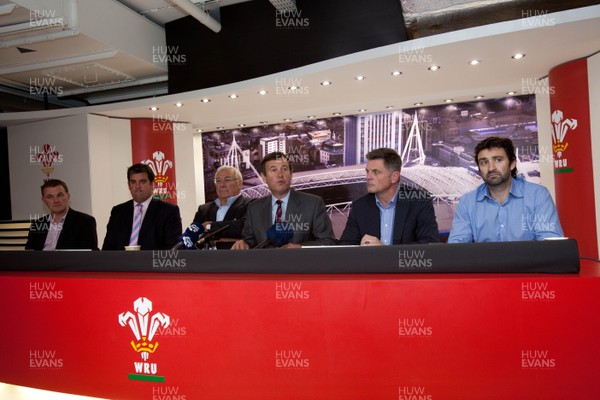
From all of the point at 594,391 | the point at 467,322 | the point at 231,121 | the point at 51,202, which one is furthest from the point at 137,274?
the point at 231,121

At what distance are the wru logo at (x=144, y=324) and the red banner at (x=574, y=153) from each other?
511 centimetres

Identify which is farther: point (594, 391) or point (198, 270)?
point (198, 270)

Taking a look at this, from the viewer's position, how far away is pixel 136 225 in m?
3.20

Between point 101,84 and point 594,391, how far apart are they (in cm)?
857

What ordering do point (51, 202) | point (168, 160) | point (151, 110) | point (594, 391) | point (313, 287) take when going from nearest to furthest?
1. point (594, 391)
2. point (313, 287)
3. point (51, 202)
4. point (151, 110)
5. point (168, 160)

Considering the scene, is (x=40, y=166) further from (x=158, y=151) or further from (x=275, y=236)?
(x=275, y=236)

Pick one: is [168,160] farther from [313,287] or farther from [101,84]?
[313,287]

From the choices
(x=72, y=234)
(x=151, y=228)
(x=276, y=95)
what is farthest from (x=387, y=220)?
(x=276, y=95)

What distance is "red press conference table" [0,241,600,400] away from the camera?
47.9 inches

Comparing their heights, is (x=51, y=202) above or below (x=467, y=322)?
above

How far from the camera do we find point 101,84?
25.8 ft

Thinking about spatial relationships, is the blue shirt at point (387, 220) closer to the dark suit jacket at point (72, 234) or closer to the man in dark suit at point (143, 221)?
the man in dark suit at point (143, 221)

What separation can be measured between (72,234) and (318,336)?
100 inches

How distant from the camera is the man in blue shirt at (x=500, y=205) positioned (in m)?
2.16
